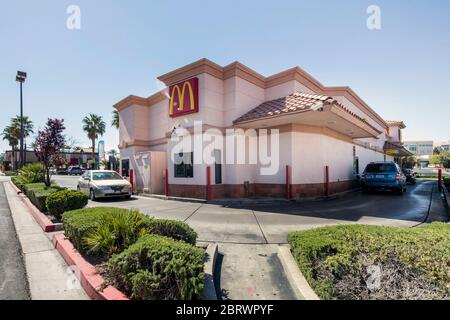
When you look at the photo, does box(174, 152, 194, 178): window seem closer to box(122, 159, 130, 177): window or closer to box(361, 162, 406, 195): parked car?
box(122, 159, 130, 177): window

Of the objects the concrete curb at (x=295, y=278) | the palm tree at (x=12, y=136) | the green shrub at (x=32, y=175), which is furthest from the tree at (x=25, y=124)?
the concrete curb at (x=295, y=278)

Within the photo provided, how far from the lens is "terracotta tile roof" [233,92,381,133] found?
30.0ft

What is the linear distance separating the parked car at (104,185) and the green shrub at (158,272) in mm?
9637

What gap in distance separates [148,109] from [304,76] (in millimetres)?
11012

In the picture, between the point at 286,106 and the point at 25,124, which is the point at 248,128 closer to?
the point at 286,106

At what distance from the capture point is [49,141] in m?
11.6

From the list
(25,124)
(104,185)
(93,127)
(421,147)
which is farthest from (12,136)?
(421,147)

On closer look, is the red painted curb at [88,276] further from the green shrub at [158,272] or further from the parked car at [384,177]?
the parked car at [384,177]

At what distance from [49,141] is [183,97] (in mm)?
7017

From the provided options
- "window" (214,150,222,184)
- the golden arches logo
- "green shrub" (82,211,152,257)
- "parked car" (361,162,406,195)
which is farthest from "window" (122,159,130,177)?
"parked car" (361,162,406,195)

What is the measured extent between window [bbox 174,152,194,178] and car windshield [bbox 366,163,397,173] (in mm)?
10503

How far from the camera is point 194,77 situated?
39.5 feet
